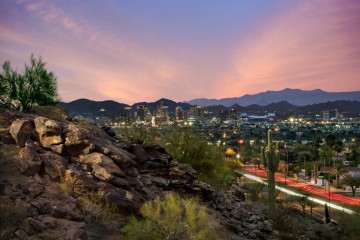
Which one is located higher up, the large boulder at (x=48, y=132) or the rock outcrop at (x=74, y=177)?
the large boulder at (x=48, y=132)

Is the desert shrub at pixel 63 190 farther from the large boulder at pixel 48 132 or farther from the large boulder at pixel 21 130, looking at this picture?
the large boulder at pixel 21 130

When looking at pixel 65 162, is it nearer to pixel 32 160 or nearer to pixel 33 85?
pixel 32 160

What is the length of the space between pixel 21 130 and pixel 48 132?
135 cm

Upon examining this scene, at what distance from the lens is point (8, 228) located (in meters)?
12.0

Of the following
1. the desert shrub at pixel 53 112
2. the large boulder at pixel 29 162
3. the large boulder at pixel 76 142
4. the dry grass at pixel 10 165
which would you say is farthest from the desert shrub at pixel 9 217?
the desert shrub at pixel 53 112

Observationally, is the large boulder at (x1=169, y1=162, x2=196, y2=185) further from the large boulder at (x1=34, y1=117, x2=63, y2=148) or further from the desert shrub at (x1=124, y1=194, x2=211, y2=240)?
the large boulder at (x1=34, y1=117, x2=63, y2=148)

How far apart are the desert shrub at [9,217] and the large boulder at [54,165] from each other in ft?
9.63

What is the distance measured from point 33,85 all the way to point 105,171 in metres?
13.1

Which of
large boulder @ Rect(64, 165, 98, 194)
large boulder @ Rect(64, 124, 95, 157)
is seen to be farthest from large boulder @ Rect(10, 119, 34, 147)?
large boulder @ Rect(64, 165, 98, 194)

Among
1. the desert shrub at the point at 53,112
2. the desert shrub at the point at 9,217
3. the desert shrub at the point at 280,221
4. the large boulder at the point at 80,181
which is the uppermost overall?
the desert shrub at the point at 53,112

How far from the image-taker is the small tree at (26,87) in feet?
82.9

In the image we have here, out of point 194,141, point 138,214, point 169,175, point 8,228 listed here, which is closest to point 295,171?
point 194,141

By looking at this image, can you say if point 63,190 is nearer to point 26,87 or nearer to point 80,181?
point 80,181

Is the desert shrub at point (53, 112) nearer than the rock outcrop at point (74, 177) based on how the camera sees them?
No
